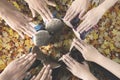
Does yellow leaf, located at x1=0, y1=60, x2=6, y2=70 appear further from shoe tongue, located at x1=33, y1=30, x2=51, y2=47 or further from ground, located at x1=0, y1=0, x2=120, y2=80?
shoe tongue, located at x1=33, y1=30, x2=51, y2=47

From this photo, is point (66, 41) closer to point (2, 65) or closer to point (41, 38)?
point (41, 38)

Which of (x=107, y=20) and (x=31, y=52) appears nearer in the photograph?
(x=31, y=52)

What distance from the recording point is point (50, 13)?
1.54 m

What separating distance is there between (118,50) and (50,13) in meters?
0.32

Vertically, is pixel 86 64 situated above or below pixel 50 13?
below

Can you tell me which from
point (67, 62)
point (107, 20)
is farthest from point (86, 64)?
point (107, 20)

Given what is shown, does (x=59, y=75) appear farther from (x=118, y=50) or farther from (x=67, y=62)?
(x=118, y=50)

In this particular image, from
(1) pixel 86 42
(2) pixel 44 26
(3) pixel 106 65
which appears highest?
(2) pixel 44 26

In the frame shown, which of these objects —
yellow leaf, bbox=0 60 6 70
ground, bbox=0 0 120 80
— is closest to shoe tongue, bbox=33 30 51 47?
ground, bbox=0 0 120 80

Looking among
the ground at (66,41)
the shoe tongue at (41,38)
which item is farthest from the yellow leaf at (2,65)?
the shoe tongue at (41,38)

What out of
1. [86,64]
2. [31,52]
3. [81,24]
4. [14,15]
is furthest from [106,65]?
[14,15]

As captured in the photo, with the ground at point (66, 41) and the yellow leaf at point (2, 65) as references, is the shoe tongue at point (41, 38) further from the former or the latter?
the yellow leaf at point (2, 65)

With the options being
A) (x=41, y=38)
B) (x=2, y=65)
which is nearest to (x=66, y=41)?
(x=41, y=38)

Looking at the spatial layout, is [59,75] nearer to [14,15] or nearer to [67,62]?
[67,62]
